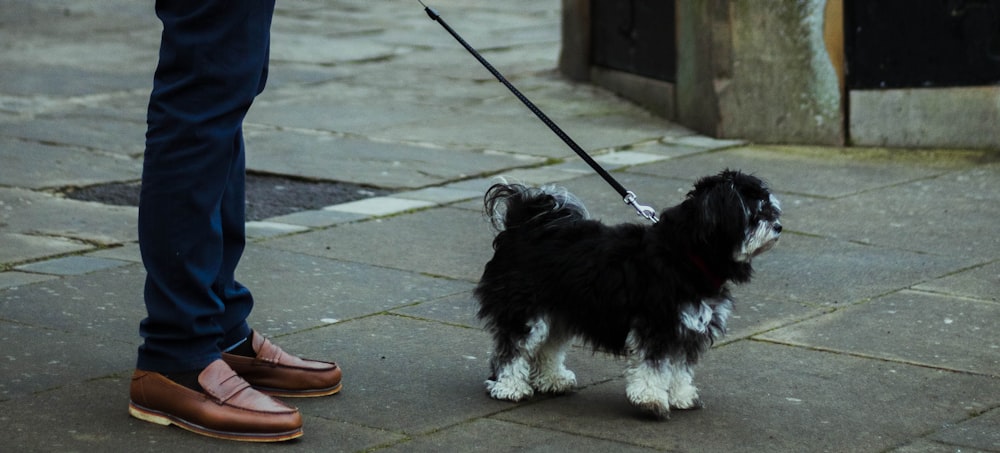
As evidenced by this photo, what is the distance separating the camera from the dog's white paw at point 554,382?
14.6 ft

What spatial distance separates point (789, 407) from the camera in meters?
4.39

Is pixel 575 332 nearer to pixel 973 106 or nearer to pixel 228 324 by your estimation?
pixel 228 324

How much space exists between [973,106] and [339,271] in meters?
4.63

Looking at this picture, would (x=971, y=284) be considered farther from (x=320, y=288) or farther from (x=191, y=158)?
(x=191, y=158)

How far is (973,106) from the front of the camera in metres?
8.83

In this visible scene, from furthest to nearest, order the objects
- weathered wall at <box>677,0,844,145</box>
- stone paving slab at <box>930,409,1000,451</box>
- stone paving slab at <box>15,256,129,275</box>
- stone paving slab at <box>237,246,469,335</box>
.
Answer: weathered wall at <box>677,0,844,145</box> → stone paving slab at <box>15,256,129,275</box> → stone paving slab at <box>237,246,469,335</box> → stone paving slab at <box>930,409,1000,451</box>

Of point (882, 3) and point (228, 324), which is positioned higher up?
point (882, 3)

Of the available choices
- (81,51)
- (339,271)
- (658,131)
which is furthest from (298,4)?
(339,271)

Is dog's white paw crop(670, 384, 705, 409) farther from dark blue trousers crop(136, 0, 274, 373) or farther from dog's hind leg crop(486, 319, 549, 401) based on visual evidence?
dark blue trousers crop(136, 0, 274, 373)

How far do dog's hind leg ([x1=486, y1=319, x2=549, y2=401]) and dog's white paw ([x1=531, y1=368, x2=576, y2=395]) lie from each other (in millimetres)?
41

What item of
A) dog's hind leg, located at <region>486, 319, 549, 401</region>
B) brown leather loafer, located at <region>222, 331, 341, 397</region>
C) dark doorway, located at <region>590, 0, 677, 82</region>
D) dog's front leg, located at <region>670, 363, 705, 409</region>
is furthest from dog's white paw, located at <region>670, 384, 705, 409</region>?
dark doorway, located at <region>590, 0, 677, 82</region>

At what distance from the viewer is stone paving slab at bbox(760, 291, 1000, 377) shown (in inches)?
193

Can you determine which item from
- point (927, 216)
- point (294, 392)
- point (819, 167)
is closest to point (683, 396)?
point (294, 392)

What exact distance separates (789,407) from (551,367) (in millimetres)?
739
